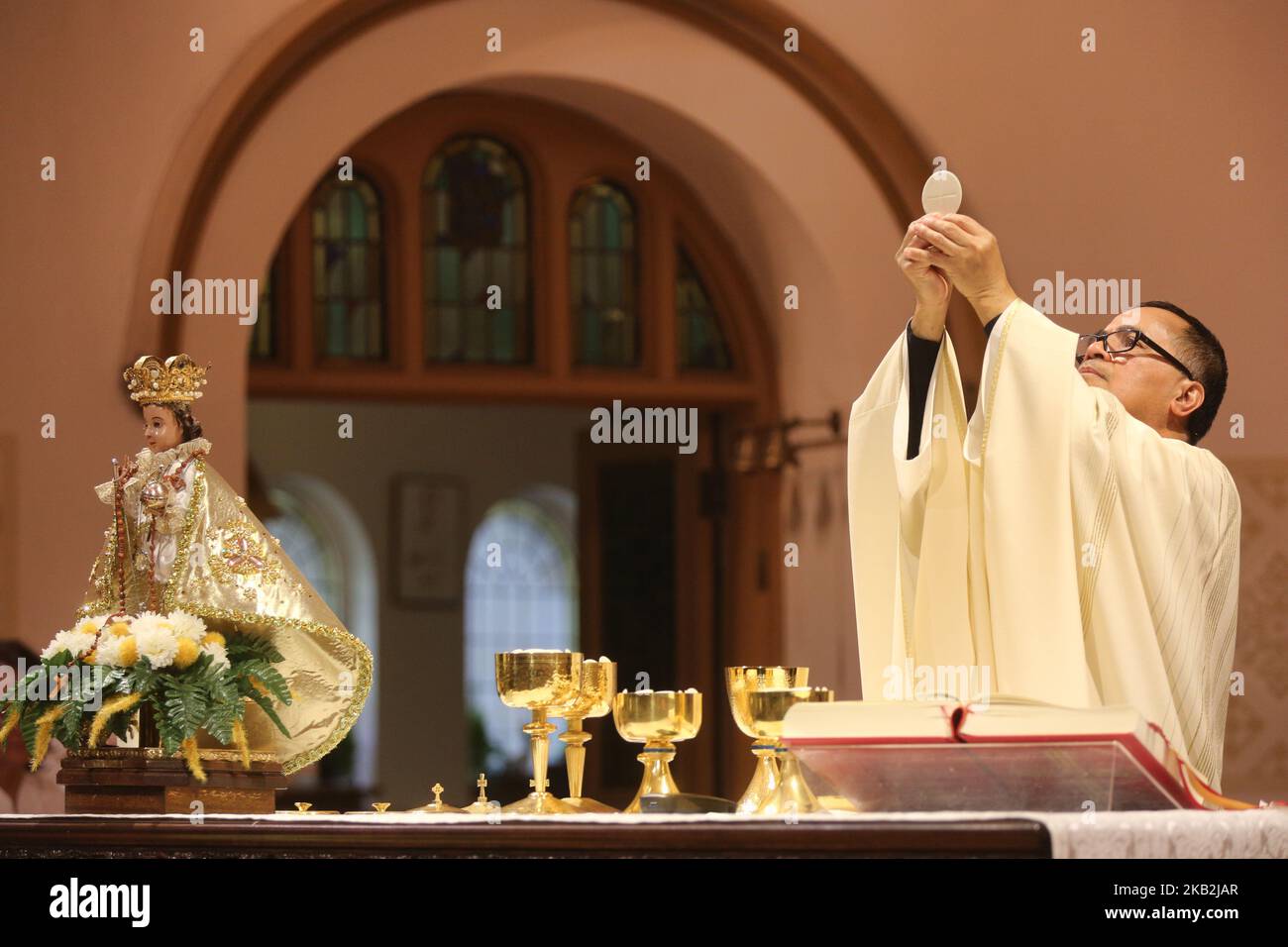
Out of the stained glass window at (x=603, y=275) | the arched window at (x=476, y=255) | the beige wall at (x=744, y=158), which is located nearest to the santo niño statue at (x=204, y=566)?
the beige wall at (x=744, y=158)

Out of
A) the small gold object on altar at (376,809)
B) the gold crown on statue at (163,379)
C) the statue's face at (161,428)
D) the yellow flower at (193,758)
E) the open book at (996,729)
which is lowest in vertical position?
the small gold object on altar at (376,809)

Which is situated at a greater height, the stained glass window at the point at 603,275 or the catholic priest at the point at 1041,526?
the stained glass window at the point at 603,275

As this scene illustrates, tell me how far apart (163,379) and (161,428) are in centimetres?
12

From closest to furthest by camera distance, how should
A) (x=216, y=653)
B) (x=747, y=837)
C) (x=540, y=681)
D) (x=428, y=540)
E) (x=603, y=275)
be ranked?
1. (x=747, y=837)
2. (x=216, y=653)
3. (x=540, y=681)
4. (x=603, y=275)
5. (x=428, y=540)

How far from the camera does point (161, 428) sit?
158 inches

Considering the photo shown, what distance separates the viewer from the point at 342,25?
739 centimetres

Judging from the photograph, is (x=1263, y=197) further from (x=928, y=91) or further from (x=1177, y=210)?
(x=928, y=91)

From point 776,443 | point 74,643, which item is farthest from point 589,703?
point 776,443

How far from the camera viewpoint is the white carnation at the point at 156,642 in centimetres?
341

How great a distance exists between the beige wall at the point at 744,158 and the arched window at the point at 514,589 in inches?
278

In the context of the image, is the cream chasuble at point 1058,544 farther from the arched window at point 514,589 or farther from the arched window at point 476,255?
the arched window at point 514,589

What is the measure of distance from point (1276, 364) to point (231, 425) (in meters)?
4.11

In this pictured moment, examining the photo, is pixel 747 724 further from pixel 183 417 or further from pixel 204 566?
pixel 183 417

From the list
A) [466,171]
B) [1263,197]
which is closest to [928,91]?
[1263,197]
